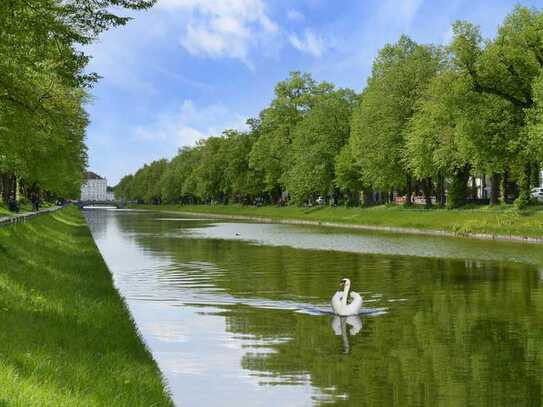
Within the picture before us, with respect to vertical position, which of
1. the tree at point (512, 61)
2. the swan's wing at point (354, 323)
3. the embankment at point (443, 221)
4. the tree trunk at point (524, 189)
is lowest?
the swan's wing at point (354, 323)

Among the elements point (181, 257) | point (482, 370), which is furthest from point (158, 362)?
point (181, 257)

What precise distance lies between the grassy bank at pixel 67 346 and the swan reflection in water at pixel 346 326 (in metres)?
4.94

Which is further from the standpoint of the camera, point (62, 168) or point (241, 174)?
point (241, 174)

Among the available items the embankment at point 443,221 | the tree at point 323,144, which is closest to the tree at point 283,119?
the tree at point 323,144

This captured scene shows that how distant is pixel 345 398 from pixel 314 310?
10.0 m

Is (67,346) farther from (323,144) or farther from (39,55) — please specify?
(323,144)

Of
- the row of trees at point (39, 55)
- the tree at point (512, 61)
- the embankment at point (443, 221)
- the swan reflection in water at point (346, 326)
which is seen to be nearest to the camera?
the swan reflection in water at point (346, 326)

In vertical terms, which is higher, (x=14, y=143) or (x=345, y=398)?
(x=14, y=143)

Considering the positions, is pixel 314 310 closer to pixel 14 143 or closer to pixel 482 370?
pixel 482 370

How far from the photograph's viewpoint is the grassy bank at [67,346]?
34.6 feet

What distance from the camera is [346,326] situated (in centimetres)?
2036

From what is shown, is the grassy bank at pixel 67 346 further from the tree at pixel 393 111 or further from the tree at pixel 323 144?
the tree at pixel 323 144

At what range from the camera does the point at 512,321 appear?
68.1 feet

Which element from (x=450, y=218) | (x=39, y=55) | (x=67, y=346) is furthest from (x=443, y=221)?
(x=67, y=346)
